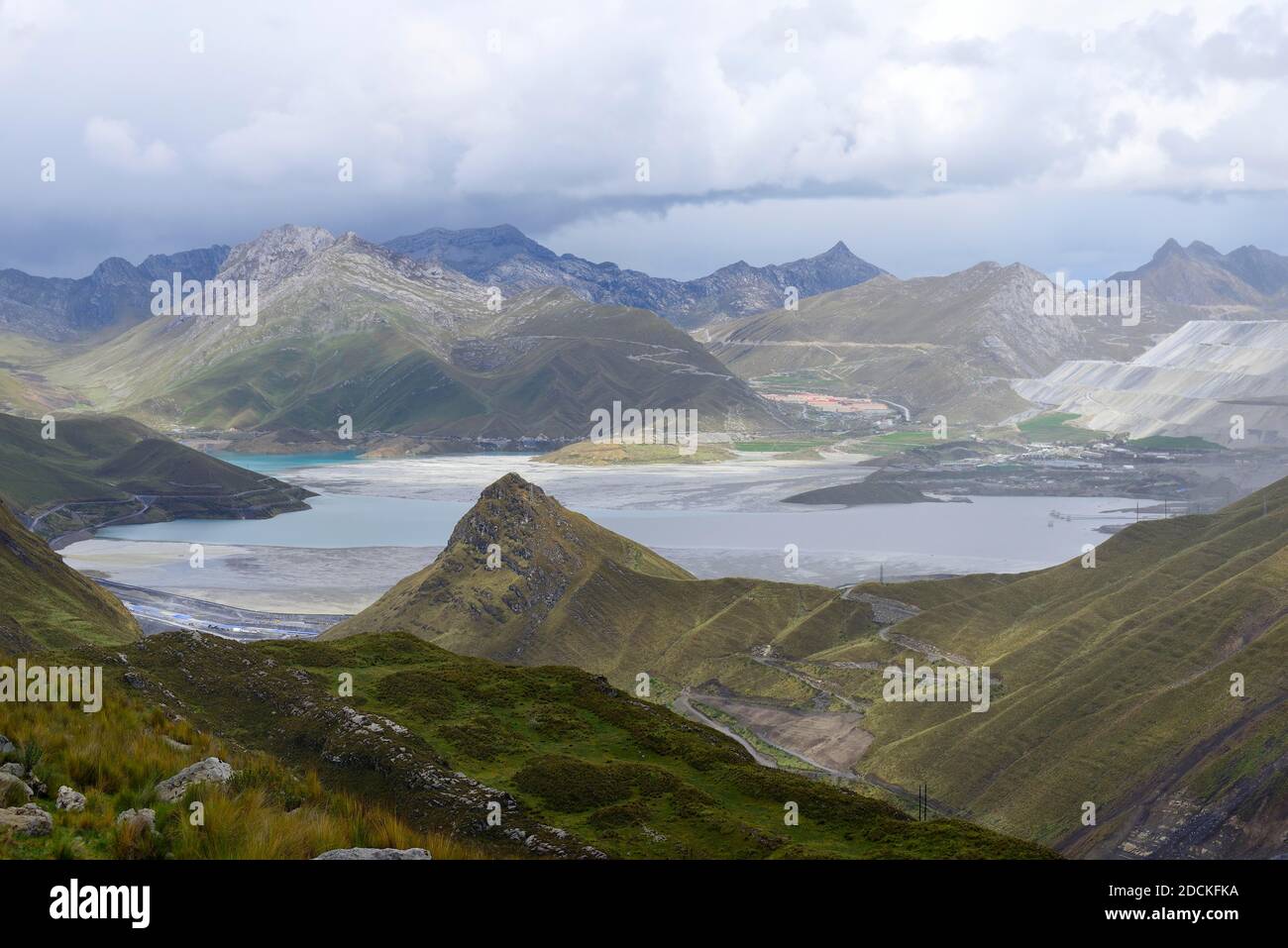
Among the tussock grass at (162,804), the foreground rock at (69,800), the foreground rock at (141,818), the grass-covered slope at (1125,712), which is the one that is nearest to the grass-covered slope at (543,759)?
the tussock grass at (162,804)

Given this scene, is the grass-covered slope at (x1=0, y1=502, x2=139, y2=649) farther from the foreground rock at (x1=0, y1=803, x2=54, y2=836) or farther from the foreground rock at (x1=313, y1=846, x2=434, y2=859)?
the foreground rock at (x1=313, y1=846, x2=434, y2=859)

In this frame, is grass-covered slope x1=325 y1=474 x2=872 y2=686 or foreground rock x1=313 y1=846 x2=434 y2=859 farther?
grass-covered slope x1=325 y1=474 x2=872 y2=686

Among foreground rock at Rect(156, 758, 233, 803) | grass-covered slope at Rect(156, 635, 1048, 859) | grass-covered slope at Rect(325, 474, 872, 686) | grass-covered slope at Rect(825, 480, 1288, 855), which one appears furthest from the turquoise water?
foreground rock at Rect(156, 758, 233, 803)

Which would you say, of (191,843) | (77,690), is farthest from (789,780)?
(191,843)

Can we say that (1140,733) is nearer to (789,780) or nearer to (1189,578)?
(1189,578)

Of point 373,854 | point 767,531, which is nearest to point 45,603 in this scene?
point 373,854

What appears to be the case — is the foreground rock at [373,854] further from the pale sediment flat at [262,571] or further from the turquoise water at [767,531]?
the turquoise water at [767,531]
